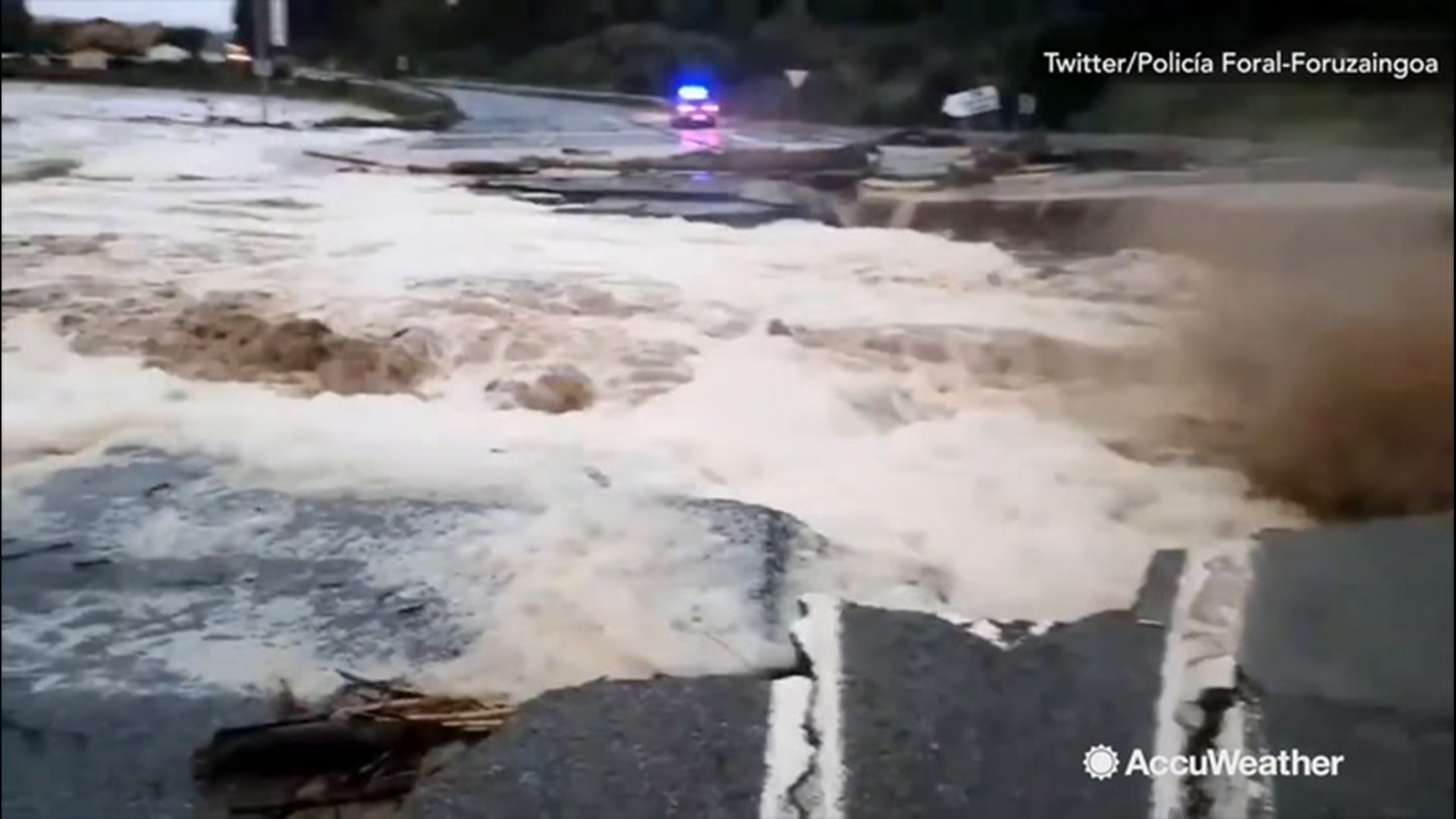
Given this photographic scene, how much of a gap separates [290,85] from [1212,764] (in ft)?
3.47

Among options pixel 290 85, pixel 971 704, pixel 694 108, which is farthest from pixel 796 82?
pixel 971 704

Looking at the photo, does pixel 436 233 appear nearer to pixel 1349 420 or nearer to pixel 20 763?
pixel 20 763

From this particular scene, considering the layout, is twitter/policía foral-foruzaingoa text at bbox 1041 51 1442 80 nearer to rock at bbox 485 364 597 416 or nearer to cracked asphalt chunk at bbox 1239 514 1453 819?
cracked asphalt chunk at bbox 1239 514 1453 819

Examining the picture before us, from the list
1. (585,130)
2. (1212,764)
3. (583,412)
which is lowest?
(1212,764)

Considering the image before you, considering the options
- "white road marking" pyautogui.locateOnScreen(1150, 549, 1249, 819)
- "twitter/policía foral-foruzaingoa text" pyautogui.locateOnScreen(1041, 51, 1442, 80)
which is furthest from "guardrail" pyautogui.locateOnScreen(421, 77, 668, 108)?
"white road marking" pyautogui.locateOnScreen(1150, 549, 1249, 819)

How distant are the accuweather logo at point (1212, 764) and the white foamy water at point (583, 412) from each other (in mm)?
151

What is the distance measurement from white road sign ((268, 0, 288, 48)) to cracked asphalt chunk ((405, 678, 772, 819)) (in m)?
0.65

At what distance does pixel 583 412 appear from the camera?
4.18 feet

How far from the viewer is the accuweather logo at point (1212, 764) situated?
1272 millimetres

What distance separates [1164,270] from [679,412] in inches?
18.0

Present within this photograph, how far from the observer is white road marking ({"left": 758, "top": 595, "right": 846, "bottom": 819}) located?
1.27 metres

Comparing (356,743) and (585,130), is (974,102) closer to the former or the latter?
(585,130)

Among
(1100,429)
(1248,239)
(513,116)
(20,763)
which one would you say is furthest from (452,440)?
(1248,239)

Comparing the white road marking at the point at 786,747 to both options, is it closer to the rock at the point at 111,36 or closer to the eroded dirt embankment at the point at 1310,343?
the eroded dirt embankment at the point at 1310,343
